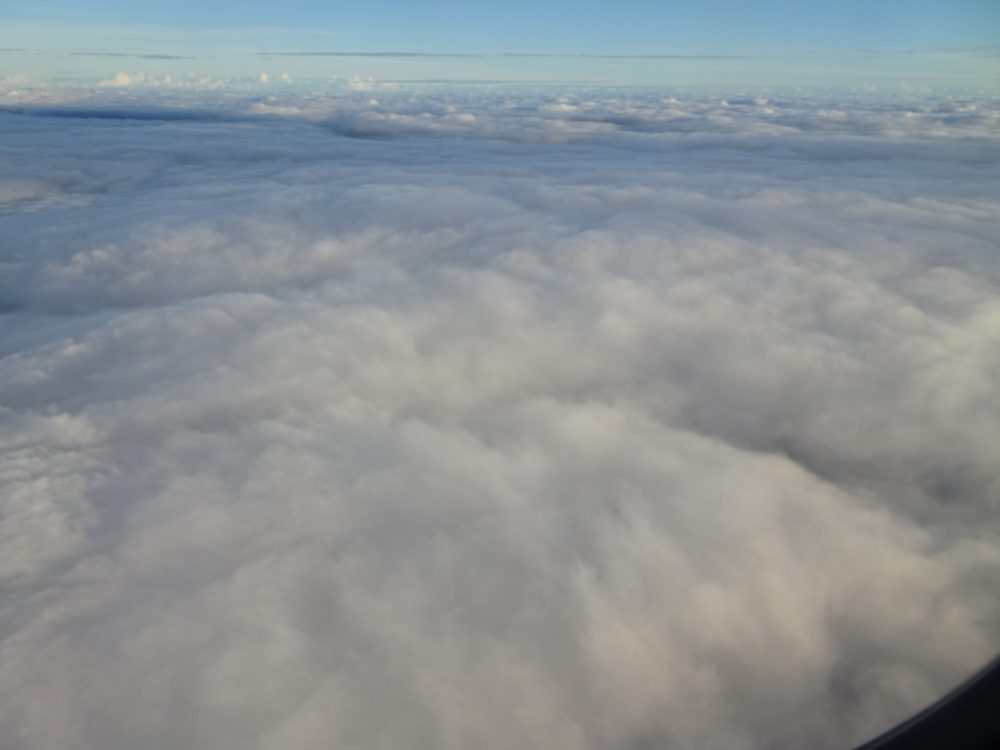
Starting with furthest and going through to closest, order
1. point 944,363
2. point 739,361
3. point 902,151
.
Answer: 1. point 902,151
2. point 739,361
3. point 944,363

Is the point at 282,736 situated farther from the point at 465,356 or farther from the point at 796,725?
the point at 465,356

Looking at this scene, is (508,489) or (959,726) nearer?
(959,726)

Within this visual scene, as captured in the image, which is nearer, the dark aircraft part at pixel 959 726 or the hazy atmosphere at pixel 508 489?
the dark aircraft part at pixel 959 726

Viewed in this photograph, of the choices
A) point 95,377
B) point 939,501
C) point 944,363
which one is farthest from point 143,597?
point 944,363

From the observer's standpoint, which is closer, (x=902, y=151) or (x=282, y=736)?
(x=282, y=736)

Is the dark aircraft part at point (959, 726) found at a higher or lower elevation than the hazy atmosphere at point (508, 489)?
higher

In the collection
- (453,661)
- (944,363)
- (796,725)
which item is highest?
(944,363)

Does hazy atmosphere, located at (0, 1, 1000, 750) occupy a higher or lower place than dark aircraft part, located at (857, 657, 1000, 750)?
lower

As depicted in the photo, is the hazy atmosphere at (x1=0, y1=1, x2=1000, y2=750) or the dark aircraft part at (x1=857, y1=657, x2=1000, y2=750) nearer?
the dark aircraft part at (x1=857, y1=657, x2=1000, y2=750)

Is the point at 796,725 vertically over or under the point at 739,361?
under

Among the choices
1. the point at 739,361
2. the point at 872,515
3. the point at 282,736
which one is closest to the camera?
the point at 282,736
